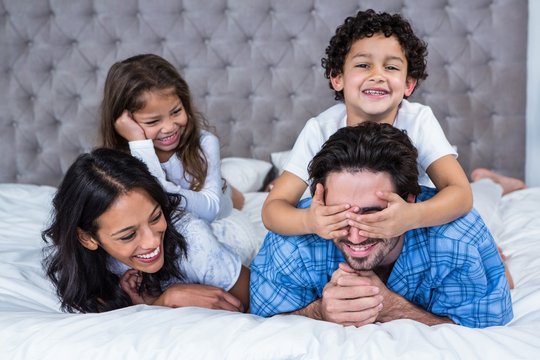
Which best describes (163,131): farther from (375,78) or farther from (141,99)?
(375,78)

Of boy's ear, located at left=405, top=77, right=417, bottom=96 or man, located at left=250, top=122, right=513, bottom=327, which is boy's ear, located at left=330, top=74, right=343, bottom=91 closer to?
boy's ear, located at left=405, top=77, right=417, bottom=96

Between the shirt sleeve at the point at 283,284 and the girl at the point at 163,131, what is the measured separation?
0.49 m

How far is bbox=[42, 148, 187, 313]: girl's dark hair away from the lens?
5.40 ft

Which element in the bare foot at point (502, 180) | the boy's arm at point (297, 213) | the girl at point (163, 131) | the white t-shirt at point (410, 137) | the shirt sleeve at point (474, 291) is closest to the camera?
the boy's arm at point (297, 213)

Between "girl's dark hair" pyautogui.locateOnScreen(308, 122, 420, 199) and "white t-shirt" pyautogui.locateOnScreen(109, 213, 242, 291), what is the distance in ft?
1.52

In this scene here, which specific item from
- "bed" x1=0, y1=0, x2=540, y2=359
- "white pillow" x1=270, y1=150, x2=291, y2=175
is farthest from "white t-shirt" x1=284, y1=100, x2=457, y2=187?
"white pillow" x1=270, y1=150, x2=291, y2=175

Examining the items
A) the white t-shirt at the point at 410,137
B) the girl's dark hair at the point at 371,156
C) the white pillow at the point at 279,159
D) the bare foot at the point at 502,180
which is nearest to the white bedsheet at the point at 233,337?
the girl's dark hair at the point at 371,156

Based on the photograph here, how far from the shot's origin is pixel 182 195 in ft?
6.34

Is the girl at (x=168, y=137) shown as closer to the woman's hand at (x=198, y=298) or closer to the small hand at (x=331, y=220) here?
the woman's hand at (x=198, y=298)

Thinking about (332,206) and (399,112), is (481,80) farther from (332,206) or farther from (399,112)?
(332,206)

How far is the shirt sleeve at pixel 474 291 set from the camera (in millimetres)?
1487

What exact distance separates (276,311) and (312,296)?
10 centimetres

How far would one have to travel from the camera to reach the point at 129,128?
2.02 m

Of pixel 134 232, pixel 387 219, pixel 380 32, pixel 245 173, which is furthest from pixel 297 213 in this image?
pixel 245 173
